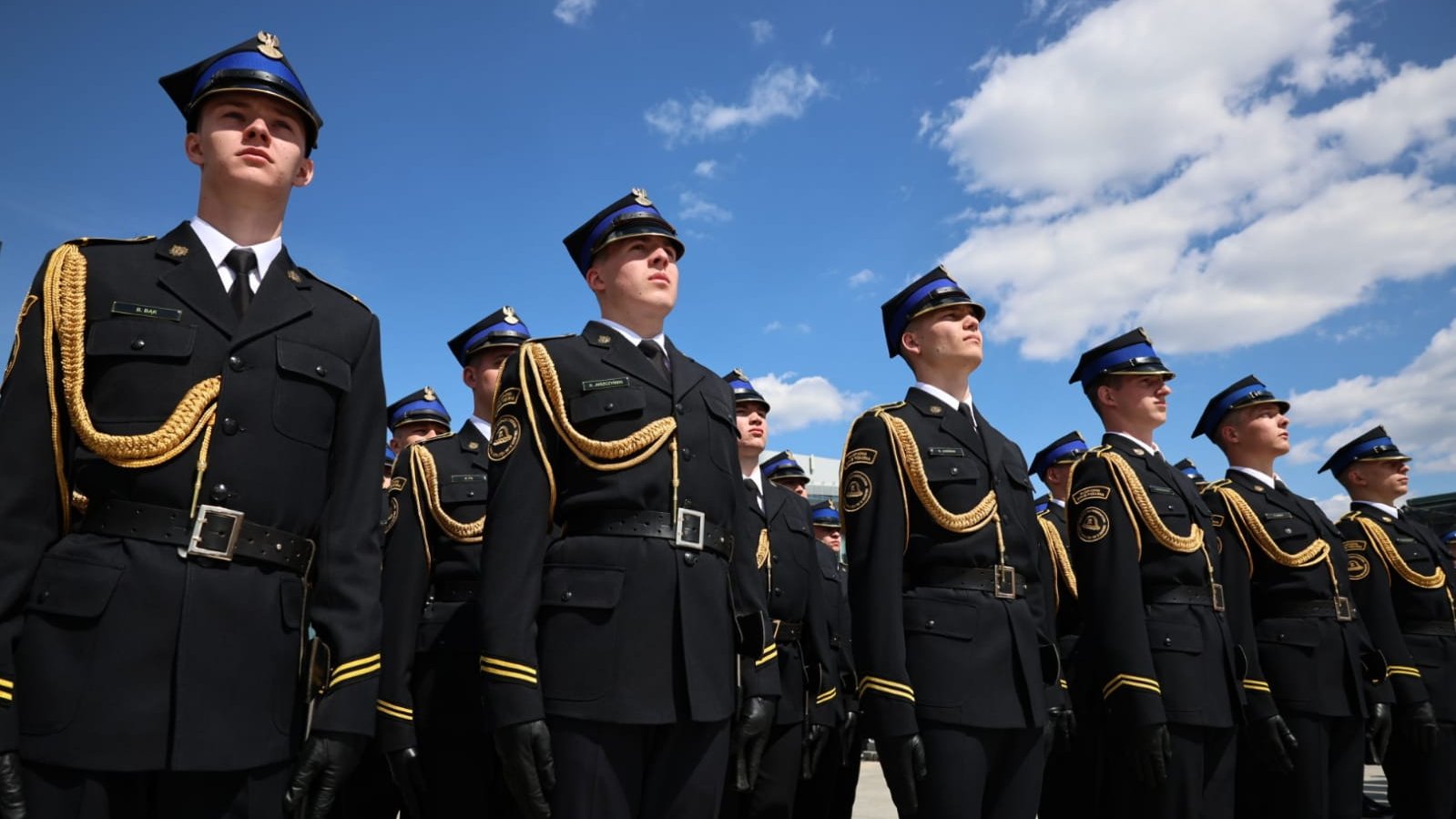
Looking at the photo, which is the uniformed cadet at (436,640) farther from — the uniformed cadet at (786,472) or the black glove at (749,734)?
the uniformed cadet at (786,472)

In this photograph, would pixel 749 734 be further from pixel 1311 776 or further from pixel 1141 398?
pixel 1311 776

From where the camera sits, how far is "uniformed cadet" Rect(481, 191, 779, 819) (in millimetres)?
3234

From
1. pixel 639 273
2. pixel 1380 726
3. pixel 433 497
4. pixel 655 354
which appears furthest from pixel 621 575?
pixel 1380 726

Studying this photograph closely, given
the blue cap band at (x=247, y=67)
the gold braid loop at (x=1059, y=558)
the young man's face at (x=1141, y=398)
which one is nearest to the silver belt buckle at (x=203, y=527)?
the blue cap band at (x=247, y=67)

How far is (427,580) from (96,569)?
2.79 metres

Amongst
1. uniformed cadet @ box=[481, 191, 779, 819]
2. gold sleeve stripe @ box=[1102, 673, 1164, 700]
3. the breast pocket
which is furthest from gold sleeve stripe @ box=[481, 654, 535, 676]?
gold sleeve stripe @ box=[1102, 673, 1164, 700]

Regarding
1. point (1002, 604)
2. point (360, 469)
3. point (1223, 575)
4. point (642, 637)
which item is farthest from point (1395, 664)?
point (360, 469)

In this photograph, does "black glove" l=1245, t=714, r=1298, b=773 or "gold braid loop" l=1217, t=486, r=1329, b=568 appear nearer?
"black glove" l=1245, t=714, r=1298, b=773

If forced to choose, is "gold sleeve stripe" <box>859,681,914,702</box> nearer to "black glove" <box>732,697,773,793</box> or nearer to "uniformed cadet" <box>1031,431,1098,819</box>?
"black glove" <box>732,697,773,793</box>

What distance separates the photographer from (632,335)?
13.1 feet

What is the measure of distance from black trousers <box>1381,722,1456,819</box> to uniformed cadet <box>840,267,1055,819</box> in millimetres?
4214

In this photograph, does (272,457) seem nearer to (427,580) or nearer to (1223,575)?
(427,580)

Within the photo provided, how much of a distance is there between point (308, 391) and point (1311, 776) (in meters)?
5.96

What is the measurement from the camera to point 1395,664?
715 centimetres
